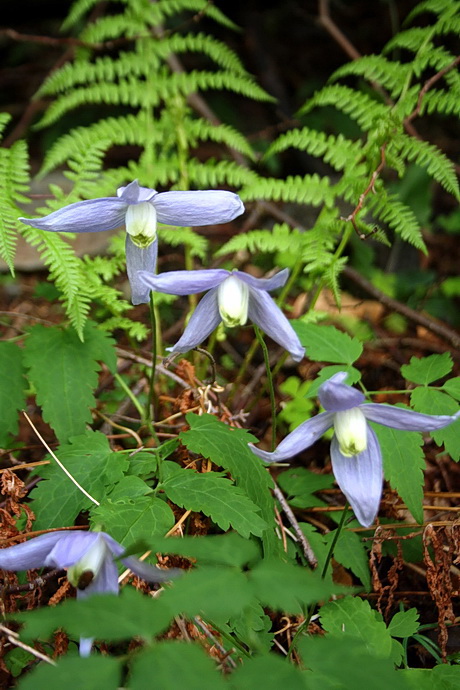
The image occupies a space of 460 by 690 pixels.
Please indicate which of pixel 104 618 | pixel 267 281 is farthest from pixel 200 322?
pixel 104 618

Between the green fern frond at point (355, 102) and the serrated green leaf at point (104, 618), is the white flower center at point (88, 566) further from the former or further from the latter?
the green fern frond at point (355, 102)

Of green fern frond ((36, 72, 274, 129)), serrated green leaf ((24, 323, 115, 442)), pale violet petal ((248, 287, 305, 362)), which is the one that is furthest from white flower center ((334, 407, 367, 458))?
green fern frond ((36, 72, 274, 129))

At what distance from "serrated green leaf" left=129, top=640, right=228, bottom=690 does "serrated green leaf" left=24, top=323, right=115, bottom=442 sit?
3.96 feet

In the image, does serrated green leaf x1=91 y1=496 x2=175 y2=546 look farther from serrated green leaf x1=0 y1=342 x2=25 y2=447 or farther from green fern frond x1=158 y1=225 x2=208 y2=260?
green fern frond x1=158 y1=225 x2=208 y2=260

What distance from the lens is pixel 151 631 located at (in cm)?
110

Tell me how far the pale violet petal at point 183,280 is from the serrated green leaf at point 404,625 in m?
1.25

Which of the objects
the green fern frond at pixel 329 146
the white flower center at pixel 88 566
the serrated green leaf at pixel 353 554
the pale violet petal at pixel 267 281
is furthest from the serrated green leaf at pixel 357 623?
the green fern frond at pixel 329 146

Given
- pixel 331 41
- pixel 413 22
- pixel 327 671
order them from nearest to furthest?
pixel 327 671
pixel 413 22
pixel 331 41

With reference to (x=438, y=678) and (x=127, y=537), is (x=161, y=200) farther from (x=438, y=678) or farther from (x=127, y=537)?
(x=438, y=678)

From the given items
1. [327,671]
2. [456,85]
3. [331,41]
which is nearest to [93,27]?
[456,85]

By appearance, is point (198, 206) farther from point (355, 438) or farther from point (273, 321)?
point (355, 438)

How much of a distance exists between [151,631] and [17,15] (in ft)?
20.4

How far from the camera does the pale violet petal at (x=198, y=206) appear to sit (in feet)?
6.26

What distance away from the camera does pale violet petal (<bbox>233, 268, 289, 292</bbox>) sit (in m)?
1.61
